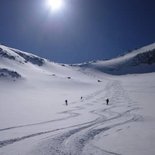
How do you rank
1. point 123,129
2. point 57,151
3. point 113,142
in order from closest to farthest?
point 57,151 < point 113,142 < point 123,129

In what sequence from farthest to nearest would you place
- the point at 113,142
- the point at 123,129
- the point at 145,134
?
the point at 123,129 < the point at 145,134 < the point at 113,142

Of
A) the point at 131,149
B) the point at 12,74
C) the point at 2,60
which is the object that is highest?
the point at 2,60

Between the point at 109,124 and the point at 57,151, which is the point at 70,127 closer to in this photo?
the point at 109,124

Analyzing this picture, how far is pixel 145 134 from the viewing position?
20.6 meters

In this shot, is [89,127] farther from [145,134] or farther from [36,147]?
[36,147]

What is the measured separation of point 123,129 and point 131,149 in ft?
19.7

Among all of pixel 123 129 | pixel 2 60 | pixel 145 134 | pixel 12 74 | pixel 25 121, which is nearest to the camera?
pixel 145 134

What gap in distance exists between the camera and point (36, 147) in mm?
17375

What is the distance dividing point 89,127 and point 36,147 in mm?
7503

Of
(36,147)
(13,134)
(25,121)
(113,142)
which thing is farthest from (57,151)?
(25,121)

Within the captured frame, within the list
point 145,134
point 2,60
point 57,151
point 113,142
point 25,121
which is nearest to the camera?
point 57,151

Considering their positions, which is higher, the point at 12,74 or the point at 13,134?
the point at 12,74

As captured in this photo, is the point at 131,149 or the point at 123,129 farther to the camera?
the point at 123,129

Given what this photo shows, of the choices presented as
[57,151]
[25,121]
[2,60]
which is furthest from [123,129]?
[2,60]
